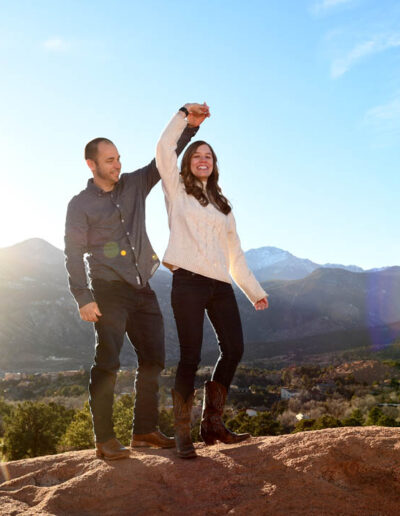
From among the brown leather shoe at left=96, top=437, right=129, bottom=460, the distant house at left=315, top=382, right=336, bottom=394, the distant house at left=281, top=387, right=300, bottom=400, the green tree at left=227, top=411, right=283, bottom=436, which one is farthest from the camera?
the distant house at left=315, top=382, right=336, bottom=394

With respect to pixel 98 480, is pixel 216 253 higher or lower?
higher

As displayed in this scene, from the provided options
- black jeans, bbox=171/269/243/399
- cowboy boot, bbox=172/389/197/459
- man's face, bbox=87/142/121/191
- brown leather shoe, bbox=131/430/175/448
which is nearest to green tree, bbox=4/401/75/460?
brown leather shoe, bbox=131/430/175/448

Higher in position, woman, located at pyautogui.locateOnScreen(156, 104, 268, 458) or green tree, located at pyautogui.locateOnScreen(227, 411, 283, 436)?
woman, located at pyautogui.locateOnScreen(156, 104, 268, 458)

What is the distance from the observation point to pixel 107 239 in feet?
12.2

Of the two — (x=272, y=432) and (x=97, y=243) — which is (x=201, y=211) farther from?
(x=272, y=432)

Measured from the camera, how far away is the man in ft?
11.6

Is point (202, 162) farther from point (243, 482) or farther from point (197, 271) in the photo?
point (243, 482)

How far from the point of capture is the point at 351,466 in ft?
9.54

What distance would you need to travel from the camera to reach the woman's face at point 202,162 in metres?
3.66

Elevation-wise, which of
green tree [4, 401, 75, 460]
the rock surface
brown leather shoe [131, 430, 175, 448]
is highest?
brown leather shoe [131, 430, 175, 448]

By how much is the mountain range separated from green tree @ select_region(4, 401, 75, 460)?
161 ft

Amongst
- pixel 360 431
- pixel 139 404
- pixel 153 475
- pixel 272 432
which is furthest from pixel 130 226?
pixel 272 432

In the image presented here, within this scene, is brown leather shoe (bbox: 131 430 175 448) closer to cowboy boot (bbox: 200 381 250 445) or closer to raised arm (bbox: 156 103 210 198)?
cowboy boot (bbox: 200 381 250 445)

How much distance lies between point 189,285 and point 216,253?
31cm
